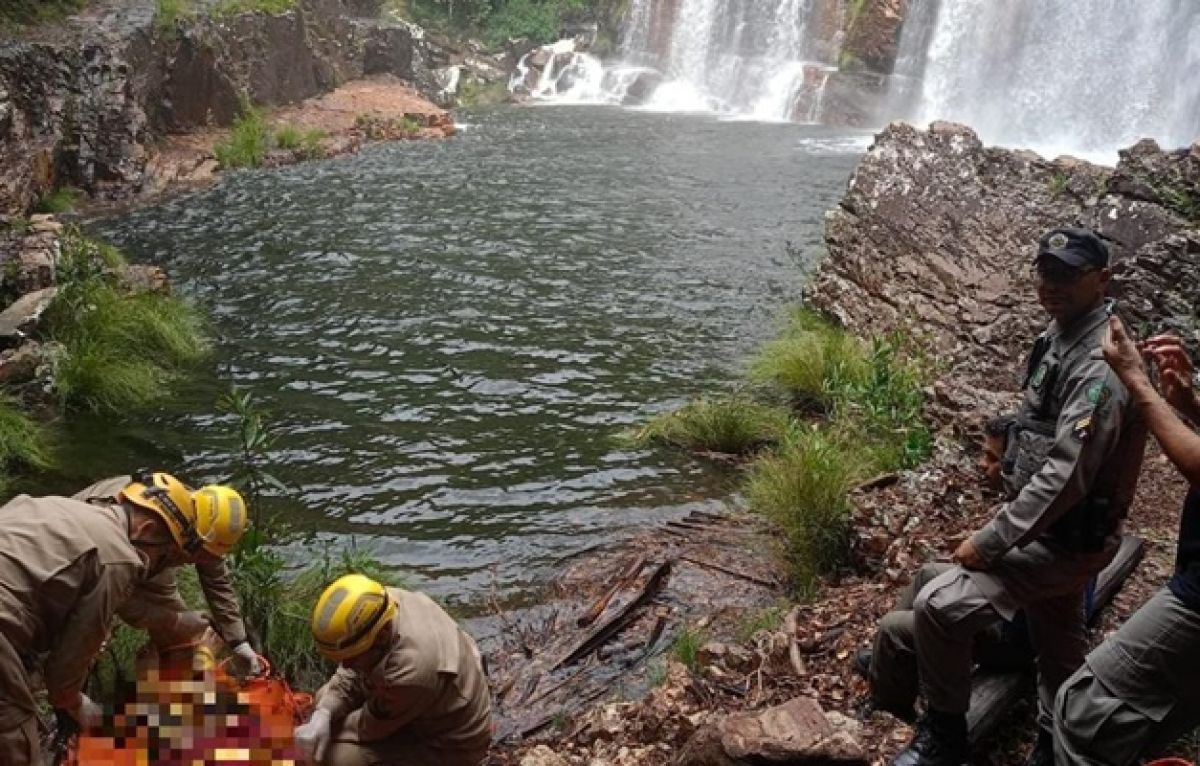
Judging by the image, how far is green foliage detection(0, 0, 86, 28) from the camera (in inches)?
718

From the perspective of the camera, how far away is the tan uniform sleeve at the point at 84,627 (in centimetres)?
363

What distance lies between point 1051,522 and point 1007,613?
0.42 meters

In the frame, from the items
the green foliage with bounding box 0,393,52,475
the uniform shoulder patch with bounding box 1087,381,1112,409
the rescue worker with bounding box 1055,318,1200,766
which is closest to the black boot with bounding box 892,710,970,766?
the rescue worker with bounding box 1055,318,1200,766

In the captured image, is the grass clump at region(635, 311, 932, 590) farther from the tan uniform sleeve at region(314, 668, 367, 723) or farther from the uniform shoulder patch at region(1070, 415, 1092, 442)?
the tan uniform sleeve at region(314, 668, 367, 723)

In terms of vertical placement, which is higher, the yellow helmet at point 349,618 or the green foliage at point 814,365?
the yellow helmet at point 349,618

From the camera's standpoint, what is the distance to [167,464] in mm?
8148

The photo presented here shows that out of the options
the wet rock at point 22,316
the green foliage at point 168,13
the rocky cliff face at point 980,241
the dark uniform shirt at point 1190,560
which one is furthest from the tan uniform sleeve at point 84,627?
the green foliage at point 168,13

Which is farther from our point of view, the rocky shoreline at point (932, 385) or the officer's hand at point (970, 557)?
the rocky shoreline at point (932, 385)

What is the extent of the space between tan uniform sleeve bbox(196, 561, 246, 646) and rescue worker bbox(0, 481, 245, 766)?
0.57 metres

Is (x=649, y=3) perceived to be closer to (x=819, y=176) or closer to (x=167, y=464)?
(x=819, y=176)

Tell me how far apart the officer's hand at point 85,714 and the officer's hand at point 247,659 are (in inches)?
28.0

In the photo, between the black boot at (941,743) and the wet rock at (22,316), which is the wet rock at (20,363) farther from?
the black boot at (941,743)

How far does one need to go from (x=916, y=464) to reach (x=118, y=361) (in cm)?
814

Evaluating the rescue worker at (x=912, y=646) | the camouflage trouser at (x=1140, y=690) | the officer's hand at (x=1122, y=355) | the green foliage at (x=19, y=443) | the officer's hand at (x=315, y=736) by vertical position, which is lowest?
the green foliage at (x=19, y=443)
